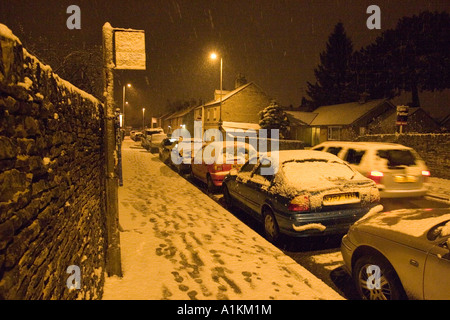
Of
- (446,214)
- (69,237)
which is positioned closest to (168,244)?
(69,237)

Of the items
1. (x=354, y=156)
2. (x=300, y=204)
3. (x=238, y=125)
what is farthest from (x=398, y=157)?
(x=238, y=125)

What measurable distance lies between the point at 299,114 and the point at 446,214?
132ft

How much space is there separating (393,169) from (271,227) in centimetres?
394

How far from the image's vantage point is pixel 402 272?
3.23m

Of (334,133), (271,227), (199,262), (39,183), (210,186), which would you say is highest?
(334,133)

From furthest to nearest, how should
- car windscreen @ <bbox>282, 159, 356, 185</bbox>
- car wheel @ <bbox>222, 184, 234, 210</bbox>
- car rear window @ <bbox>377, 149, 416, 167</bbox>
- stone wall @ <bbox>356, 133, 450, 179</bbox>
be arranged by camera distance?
stone wall @ <bbox>356, 133, 450, 179</bbox> < car wheel @ <bbox>222, 184, 234, 210</bbox> < car rear window @ <bbox>377, 149, 416, 167</bbox> < car windscreen @ <bbox>282, 159, 356, 185</bbox>

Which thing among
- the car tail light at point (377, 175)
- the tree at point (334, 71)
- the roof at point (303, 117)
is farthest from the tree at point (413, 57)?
the car tail light at point (377, 175)

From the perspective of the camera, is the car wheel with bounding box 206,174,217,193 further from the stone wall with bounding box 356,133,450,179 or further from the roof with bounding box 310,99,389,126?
the roof with bounding box 310,99,389,126

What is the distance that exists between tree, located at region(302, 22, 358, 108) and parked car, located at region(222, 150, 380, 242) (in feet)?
180

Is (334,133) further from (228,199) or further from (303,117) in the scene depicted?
(228,199)

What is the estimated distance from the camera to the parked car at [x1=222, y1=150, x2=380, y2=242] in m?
5.29

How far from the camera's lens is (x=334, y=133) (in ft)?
119

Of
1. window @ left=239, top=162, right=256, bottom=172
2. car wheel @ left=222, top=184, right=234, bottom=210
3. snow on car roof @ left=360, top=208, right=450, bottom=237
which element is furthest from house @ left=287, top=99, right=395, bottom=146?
snow on car roof @ left=360, top=208, right=450, bottom=237
